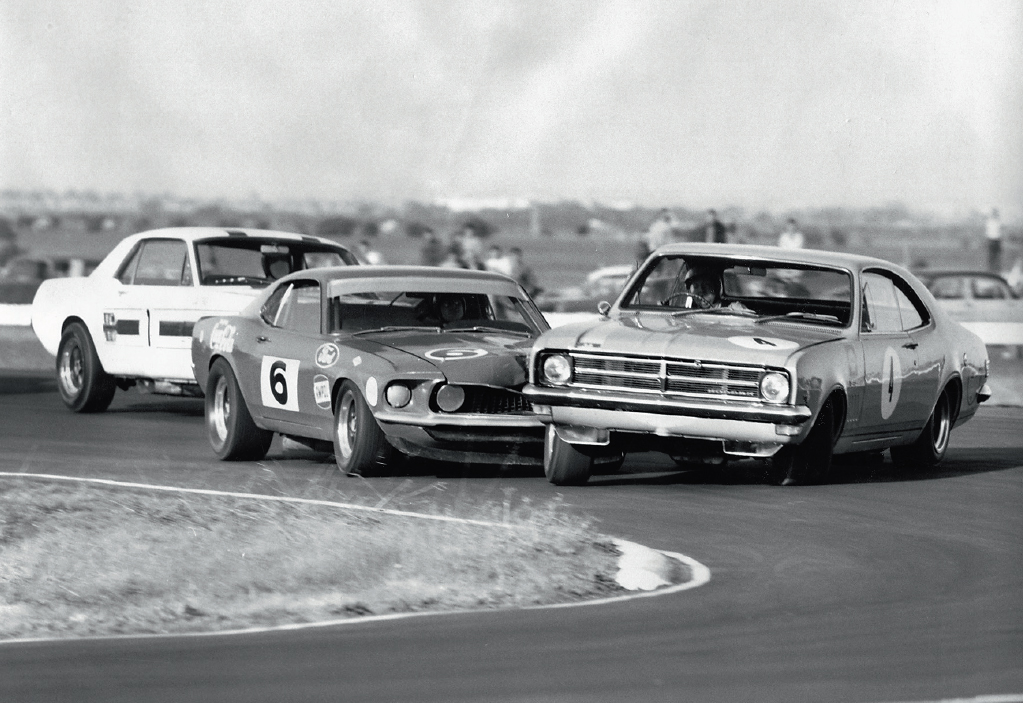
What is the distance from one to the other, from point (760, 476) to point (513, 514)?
2.36 m

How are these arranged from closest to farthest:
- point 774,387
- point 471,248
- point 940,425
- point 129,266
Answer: point 774,387 < point 940,425 < point 129,266 < point 471,248

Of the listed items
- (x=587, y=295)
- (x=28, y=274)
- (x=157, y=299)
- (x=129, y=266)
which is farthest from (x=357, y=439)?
(x=28, y=274)

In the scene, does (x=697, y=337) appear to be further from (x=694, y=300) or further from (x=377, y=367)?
(x=377, y=367)

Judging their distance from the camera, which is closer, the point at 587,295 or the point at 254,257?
the point at 254,257

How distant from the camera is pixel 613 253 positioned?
3076 inches

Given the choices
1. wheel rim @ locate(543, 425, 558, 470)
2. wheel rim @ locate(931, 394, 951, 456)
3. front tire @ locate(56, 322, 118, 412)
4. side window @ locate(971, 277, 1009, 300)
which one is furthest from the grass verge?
side window @ locate(971, 277, 1009, 300)

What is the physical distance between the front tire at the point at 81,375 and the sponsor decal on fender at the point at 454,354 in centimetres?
501

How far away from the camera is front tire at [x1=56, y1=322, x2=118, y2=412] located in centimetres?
1573

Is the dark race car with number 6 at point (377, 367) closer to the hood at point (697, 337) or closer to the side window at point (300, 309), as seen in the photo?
the side window at point (300, 309)

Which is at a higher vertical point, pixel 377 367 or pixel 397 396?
pixel 377 367

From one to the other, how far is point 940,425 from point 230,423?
4270 mm

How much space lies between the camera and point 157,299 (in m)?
15.1

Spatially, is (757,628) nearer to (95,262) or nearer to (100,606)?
(100,606)

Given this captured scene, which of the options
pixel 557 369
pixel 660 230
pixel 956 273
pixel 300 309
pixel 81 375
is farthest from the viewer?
pixel 956 273
